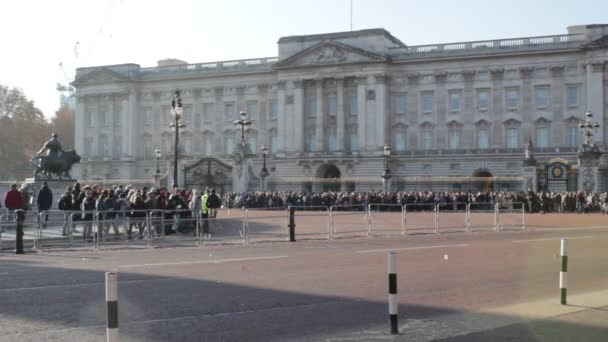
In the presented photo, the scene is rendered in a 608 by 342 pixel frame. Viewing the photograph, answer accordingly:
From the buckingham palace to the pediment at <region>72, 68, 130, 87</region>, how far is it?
16cm

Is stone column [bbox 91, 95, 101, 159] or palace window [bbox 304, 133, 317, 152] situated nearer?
palace window [bbox 304, 133, 317, 152]

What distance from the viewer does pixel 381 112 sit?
80.2m

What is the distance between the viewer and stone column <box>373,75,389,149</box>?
262 feet

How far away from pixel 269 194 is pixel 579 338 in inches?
1855

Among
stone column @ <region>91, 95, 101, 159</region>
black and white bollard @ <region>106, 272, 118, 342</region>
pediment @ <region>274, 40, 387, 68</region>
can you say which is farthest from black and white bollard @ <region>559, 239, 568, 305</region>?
stone column @ <region>91, 95, 101, 159</region>

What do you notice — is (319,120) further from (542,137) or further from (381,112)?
(542,137)

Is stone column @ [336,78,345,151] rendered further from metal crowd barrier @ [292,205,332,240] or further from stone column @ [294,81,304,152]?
metal crowd barrier @ [292,205,332,240]

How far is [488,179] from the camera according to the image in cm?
6575

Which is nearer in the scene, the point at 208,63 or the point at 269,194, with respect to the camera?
the point at 269,194

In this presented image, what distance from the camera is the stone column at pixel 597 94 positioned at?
7175 centimetres

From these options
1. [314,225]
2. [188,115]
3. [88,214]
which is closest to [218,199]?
[314,225]

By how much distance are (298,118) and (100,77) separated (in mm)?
28343

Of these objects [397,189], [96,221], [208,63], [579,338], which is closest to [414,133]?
[397,189]

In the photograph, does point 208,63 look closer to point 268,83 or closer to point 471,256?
point 268,83
